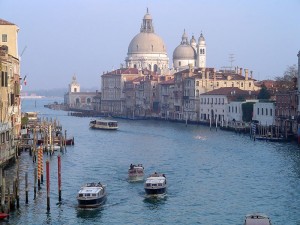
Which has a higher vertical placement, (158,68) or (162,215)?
(158,68)

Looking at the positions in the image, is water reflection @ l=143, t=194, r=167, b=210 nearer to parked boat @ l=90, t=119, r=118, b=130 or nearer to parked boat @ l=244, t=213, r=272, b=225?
parked boat @ l=244, t=213, r=272, b=225

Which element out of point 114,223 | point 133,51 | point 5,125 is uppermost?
point 133,51

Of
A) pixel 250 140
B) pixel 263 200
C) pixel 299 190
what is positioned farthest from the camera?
pixel 250 140

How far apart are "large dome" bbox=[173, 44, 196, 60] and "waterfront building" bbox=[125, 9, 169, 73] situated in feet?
11.6

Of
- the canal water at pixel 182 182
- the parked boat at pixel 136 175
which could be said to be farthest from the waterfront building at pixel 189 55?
the parked boat at pixel 136 175

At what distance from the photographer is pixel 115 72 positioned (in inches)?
3602

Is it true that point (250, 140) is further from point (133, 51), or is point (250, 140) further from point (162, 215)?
point (133, 51)

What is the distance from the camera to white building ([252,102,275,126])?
46.8m

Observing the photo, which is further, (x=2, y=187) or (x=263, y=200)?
(x=263, y=200)

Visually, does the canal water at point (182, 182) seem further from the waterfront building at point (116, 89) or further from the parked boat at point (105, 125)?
the waterfront building at point (116, 89)

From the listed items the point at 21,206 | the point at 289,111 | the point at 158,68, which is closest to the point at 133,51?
the point at 158,68

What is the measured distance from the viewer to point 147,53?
97.6m

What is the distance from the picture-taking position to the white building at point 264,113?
46.8 meters

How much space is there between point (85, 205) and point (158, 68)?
76726 millimetres
